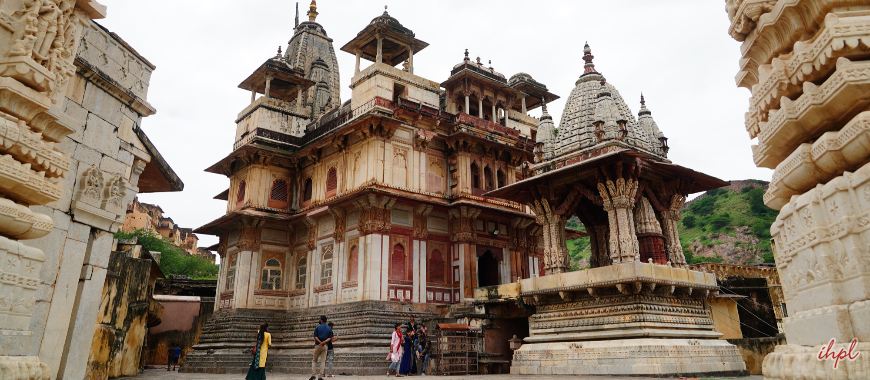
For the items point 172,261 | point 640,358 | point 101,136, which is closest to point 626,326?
point 640,358

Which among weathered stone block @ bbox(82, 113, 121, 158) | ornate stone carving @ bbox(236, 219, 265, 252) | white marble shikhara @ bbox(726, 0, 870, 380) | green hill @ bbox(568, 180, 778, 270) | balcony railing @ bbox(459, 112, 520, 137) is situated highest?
green hill @ bbox(568, 180, 778, 270)

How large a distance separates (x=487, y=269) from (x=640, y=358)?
9922mm

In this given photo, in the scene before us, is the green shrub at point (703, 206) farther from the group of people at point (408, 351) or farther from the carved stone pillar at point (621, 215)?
the group of people at point (408, 351)

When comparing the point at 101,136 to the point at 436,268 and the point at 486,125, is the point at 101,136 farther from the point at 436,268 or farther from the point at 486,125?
the point at 486,125

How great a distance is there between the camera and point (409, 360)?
1438cm

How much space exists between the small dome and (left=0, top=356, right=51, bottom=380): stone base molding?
18.6 m

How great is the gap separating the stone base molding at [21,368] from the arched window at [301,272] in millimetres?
17460

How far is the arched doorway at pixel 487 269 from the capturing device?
20.9 m

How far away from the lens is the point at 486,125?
71.2 ft

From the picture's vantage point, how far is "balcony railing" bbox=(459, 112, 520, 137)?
69.6 ft

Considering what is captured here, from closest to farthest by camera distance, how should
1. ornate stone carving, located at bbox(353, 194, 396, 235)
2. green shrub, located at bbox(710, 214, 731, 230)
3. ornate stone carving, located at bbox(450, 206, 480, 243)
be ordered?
ornate stone carving, located at bbox(353, 194, 396, 235)
ornate stone carving, located at bbox(450, 206, 480, 243)
green shrub, located at bbox(710, 214, 731, 230)

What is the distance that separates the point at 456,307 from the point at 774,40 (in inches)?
576

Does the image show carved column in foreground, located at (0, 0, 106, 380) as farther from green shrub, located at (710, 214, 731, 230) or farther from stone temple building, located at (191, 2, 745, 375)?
green shrub, located at (710, 214, 731, 230)

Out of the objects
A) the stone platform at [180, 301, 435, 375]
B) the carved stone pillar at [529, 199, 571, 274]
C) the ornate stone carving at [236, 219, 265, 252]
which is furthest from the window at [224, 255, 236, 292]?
the carved stone pillar at [529, 199, 571, 274]
